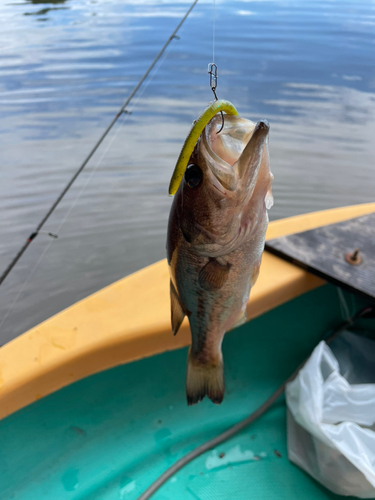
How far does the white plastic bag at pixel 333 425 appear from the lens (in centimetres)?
172

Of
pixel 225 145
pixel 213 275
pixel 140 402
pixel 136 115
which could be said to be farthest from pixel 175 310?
pixel 136 115

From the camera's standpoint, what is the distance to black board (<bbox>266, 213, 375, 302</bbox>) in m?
2.00

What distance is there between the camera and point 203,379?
1362 mm

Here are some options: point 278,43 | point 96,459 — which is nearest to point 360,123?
point 278,43

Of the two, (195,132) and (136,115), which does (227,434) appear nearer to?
(195,132)

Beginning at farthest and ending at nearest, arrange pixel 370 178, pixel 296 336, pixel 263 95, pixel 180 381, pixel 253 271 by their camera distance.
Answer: pixel 263 95 → pixel 370 178 → pixel 296 336 → pixel 180 381 → pixel 253 271

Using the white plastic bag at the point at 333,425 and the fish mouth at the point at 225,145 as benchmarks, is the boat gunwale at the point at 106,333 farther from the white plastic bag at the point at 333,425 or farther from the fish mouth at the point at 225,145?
the fish mouth at the point at 225,145

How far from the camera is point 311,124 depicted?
703 cm

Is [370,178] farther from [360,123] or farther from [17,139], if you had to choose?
[17,139]

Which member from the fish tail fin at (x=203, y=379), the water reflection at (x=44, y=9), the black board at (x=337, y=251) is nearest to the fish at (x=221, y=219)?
the fish tail fin at (x=203, y=379)

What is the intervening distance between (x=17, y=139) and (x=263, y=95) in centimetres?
476

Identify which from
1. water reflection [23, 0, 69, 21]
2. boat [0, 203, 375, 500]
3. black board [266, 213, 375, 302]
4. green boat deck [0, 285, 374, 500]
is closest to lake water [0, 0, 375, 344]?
water reflection [23, 0, 69, 21]

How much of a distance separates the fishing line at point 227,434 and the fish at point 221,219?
109 cm

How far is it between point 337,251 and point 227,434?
46.2 inches
